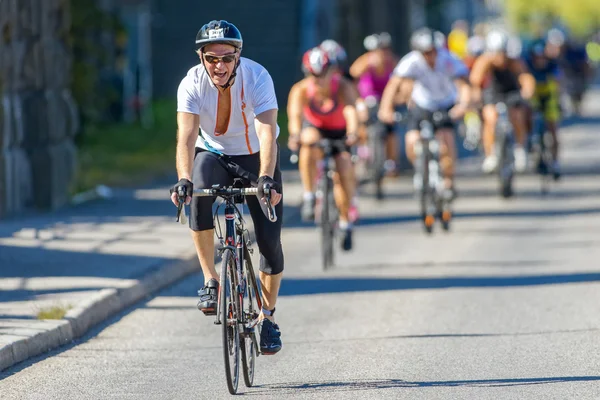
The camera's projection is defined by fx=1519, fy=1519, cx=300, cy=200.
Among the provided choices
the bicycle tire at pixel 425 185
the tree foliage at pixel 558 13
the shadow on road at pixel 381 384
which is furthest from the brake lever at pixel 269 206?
the tree foliage at pixel 558 13

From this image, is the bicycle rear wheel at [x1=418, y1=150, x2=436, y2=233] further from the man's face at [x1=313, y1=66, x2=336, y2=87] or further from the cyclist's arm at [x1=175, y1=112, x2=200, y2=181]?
the cyclist's arm at [x1=175, y1=112, x2=200, y2=181]

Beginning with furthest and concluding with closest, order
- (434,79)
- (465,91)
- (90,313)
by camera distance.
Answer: (465,91)
(434,79)
(90,313)

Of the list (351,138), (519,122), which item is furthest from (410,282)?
(519,122)

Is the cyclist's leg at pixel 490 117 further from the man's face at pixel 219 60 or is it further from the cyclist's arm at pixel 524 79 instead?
the man's face at pixel 219 60

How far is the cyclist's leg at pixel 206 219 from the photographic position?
7.75 m

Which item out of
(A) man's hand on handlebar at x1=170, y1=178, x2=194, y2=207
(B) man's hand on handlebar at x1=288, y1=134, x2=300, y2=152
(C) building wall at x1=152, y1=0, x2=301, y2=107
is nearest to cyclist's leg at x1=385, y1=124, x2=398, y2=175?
(B) man's hand on handlebar at x1=288, y1=134, x2=300, y2=152

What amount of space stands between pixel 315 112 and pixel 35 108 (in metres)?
4.51

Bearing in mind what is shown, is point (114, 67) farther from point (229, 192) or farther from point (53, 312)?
point (229, 192)

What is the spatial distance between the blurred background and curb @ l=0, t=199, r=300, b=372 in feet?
12.0

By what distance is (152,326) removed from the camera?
10.1 meters

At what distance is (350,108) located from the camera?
→ 13328mm

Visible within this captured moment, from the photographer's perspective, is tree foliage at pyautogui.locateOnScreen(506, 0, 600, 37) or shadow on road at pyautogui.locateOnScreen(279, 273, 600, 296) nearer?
shadow on road at pyautogui.locateOnScreen(279, 273, 600, 296)

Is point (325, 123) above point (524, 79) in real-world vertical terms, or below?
below

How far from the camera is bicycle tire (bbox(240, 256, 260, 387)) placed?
7750mm
